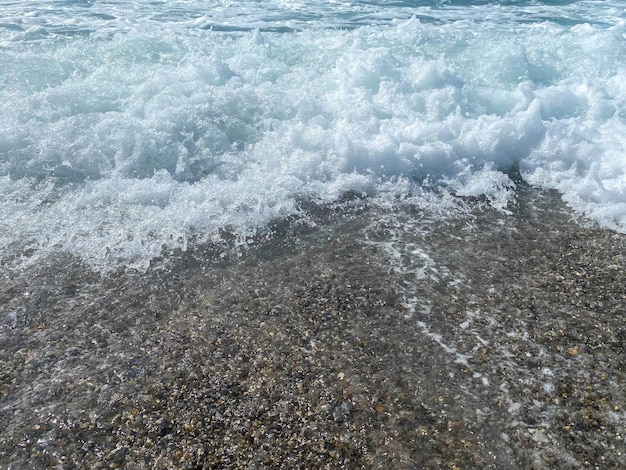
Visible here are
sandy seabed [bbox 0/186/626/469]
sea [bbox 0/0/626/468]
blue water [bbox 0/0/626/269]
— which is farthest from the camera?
blue water [bbox 0/0/626/269]

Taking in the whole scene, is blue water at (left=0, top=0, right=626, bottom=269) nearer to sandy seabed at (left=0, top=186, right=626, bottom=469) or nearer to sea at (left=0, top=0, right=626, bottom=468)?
sea at (left=0, top=0, right=626, bottom=468)

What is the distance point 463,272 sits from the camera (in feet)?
16.4

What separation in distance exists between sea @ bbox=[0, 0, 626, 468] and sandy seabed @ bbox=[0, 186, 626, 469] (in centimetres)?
2

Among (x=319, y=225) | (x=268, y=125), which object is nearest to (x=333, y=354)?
(x=319, y=225)

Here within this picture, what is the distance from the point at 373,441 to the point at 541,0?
15.3m

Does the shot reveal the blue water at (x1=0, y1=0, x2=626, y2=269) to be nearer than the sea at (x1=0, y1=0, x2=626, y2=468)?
No

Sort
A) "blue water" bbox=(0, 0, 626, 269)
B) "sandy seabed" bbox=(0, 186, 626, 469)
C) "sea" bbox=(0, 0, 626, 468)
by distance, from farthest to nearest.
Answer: "blue water" bbox=(0, 0, 626, 269) < "sea" bbox=(0, 0, 626, 468) < "sandy seabed" bbox=(0, 186, 626, 469)

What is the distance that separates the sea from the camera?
3.55m

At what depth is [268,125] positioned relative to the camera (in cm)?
766

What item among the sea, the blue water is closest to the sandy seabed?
the sea

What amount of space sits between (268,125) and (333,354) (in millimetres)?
4486

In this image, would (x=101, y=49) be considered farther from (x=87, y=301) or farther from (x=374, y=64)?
(x=87, y=301)

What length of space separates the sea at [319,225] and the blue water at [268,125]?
0.04 m

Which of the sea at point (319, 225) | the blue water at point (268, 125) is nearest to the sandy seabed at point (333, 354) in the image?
the sea at point (319, 225)
